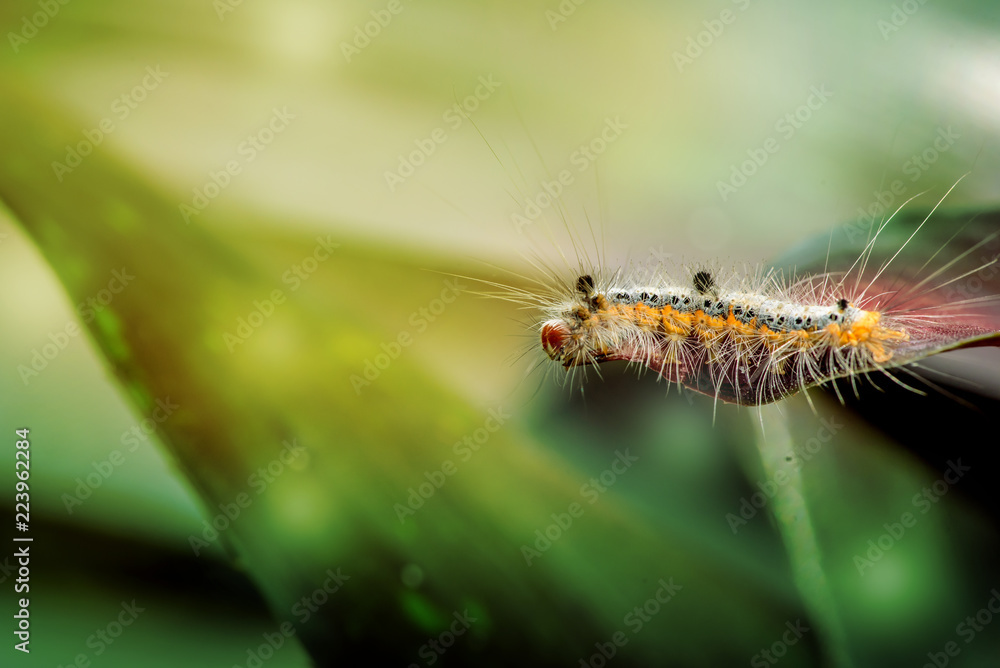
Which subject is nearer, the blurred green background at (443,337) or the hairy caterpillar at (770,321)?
the hairy caterpillar at (770,321)

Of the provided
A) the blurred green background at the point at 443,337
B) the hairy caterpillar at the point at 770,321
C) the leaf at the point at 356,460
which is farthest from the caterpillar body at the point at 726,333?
the leaf at the point at 356,460

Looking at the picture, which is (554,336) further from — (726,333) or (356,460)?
(356,460)

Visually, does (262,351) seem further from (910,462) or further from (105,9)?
(910,462)

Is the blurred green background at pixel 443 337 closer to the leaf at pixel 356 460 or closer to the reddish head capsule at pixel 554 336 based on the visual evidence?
the leaf at pixel 356 460

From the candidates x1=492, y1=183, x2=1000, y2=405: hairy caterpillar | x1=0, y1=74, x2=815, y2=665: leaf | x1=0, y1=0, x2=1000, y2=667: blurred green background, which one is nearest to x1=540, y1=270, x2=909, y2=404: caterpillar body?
x1=492, y1=183, x2=1000, y2=405: hairy caterpillar

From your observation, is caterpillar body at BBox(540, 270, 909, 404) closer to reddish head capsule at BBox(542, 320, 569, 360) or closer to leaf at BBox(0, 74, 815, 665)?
reddish head capsule at BBox(542, 320, 569, 360)

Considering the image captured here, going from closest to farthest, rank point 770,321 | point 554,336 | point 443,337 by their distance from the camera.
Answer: point 770,321 → point 554,336 → point 443,337

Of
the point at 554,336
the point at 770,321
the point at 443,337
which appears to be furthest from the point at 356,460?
the point at 770,321
